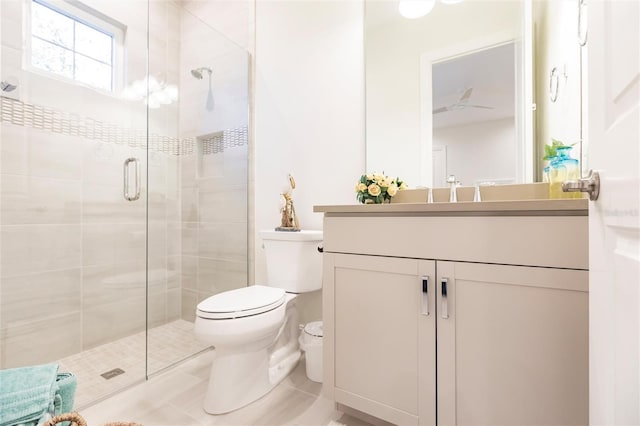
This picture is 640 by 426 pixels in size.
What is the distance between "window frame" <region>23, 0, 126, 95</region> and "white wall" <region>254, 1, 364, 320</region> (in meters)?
0.99

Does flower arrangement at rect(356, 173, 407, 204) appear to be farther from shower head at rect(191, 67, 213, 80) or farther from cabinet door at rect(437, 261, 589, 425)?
shower head at rect(191, 67, 213, 80)

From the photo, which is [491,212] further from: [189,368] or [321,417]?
[189,368]

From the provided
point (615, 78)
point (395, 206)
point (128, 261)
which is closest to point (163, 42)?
point (128, 261)

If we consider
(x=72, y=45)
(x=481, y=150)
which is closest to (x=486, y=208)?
(x=481, y=150)

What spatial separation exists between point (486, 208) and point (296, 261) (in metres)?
1.04

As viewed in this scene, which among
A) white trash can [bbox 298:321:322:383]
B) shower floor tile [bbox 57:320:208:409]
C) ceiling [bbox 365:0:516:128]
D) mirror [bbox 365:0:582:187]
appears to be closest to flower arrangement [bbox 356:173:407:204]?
mirror [bbox 365:0:582:187]

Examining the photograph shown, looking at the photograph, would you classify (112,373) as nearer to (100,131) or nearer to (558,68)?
(100,131)

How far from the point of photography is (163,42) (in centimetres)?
235

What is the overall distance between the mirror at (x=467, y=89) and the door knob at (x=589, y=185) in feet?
2.47

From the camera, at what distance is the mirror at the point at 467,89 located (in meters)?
1.32

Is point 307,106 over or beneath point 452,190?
over

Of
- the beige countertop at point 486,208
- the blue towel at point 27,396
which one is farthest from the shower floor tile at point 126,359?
the beige countertop at point 486,208

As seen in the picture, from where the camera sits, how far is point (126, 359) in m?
1.80

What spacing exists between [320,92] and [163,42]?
141 cm
